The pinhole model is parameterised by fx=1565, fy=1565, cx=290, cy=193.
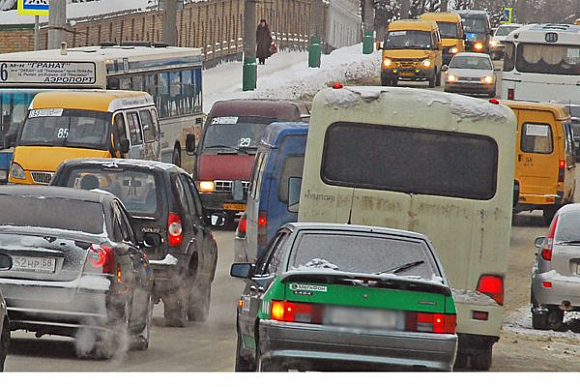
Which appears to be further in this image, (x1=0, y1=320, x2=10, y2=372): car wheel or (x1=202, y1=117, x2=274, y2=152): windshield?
(x1=202, y1=117, x2=274, y2=152): windshield

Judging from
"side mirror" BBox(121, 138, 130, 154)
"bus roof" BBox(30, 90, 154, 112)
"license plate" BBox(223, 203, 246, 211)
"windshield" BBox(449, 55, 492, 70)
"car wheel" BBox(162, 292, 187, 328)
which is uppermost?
"windshield" BBox(449, 55, 492, 70)

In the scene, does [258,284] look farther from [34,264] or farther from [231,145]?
[231,145]

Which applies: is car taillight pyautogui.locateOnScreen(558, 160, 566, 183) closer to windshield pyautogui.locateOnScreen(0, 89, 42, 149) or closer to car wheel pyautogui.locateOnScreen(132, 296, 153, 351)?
windshield pyautogui.locateOnScreen(0, 89, 42, 149)

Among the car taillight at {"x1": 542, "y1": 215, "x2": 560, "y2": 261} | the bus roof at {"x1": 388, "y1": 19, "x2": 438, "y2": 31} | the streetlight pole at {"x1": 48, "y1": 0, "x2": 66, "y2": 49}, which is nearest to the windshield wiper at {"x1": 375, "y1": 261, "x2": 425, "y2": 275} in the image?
the car taillight at {"x1": 542, "y1": 215, "x2": 560, "y2": 261}

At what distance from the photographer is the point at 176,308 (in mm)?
15859

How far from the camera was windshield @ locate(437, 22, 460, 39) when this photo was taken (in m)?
70.9

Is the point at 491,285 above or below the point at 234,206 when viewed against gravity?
above

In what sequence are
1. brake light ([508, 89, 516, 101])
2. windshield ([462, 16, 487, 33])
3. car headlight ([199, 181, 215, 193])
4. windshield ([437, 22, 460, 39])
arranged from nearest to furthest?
1. car headlight ([199, 181, 215, 193])
2. brake light ([508, 89, 516, 101])
3. windshield ([437, 22, 460, 39])
4. windshield ([462, 16, 487, 33])

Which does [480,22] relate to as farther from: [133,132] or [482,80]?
[133,132]

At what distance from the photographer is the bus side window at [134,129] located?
26359 millimetres

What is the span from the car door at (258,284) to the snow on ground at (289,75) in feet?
130

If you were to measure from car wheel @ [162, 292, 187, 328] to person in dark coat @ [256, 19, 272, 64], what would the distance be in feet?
166

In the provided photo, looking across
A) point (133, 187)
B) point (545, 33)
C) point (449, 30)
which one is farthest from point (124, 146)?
point (449, 30)

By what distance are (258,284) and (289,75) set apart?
177ft
